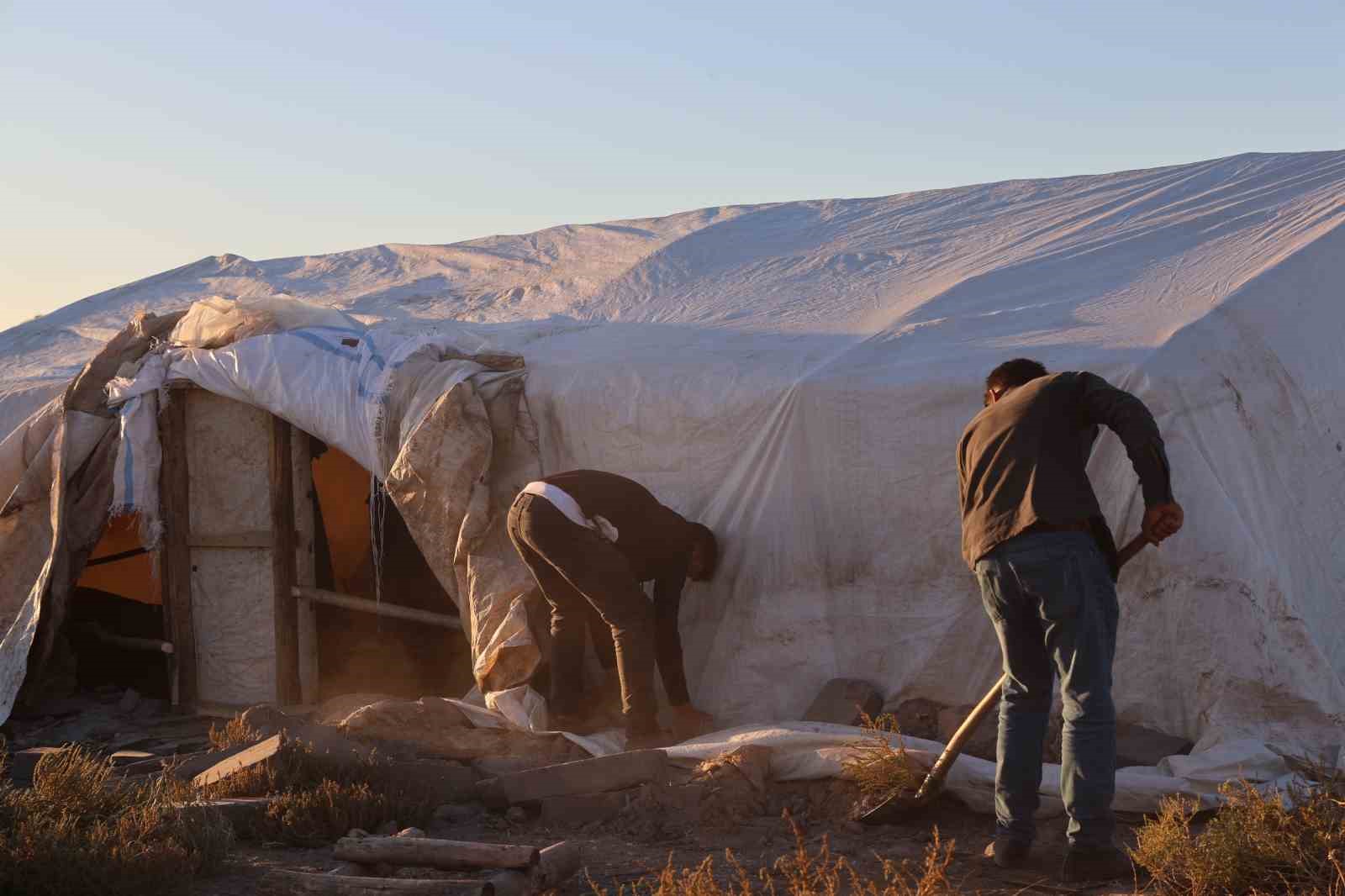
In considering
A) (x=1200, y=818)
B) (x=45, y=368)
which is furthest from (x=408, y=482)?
(x=45, y=368)

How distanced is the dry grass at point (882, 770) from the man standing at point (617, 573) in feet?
3.70

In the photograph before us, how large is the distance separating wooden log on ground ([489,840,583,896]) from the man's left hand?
1.83m

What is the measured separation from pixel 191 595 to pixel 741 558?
362 centimetres

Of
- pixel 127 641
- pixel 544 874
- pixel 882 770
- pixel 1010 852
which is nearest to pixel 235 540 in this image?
pixel 127 641

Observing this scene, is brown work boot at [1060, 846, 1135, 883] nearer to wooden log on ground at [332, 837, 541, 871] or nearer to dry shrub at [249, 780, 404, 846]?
wooden log on ground at [332, 837, 541, 871]

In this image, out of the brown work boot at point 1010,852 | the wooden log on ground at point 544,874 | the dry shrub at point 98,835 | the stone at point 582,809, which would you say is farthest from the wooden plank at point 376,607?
the brown work boot at point 1010,852

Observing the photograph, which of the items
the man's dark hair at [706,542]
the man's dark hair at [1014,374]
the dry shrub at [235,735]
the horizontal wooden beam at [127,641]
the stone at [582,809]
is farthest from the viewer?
the horizontal wooden beam at [127,641]

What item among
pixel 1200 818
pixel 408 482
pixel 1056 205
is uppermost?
pixel 1056 205

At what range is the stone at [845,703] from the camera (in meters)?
5.96

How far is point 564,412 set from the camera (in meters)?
7.17

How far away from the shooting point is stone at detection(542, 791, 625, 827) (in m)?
5.29

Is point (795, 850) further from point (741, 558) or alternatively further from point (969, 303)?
point (969, 303)

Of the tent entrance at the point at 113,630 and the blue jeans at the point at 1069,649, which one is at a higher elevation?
the blue jeans at the point at 1069,649

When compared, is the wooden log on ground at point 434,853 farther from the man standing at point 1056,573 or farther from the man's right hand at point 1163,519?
the man's right hand at point 1163,519
